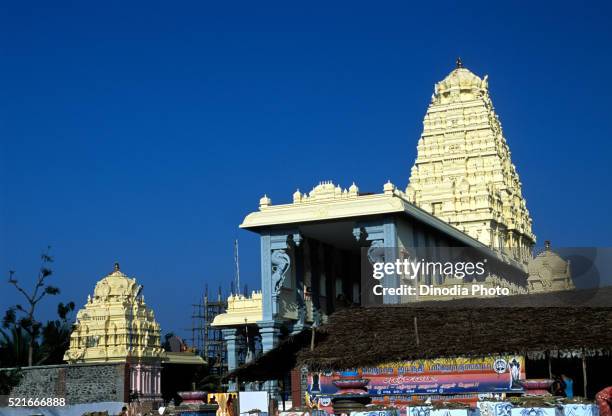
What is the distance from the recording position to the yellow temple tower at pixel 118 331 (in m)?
47.6

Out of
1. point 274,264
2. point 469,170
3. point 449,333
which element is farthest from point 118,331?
point 449,333

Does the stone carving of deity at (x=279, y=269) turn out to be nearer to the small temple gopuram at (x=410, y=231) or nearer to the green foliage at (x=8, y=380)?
the small temple gopuram at (x=410, y=231)

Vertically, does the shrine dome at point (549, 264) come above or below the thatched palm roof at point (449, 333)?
above

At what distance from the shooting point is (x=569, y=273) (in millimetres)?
28719

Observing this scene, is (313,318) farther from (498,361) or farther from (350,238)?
(498,361)

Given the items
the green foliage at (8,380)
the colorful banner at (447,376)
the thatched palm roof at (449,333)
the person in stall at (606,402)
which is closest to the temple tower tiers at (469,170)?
the green foliage at (8,380)

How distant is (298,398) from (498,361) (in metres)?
6.51

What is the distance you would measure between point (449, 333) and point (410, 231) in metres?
15.5

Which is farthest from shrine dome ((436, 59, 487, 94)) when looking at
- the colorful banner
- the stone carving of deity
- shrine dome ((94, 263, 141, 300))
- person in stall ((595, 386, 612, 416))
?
person in stall ((595, 386, 612, 416))

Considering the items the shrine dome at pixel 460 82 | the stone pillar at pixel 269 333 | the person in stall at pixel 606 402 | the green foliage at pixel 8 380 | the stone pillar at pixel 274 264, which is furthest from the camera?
the shrine dome at pixel 460 82

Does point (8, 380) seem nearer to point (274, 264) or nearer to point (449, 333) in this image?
point (274, 264)

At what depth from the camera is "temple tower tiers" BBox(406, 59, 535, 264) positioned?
171 ft

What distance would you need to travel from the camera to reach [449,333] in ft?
64.4

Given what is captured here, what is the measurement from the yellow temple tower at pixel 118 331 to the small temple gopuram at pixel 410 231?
13.8 feet
